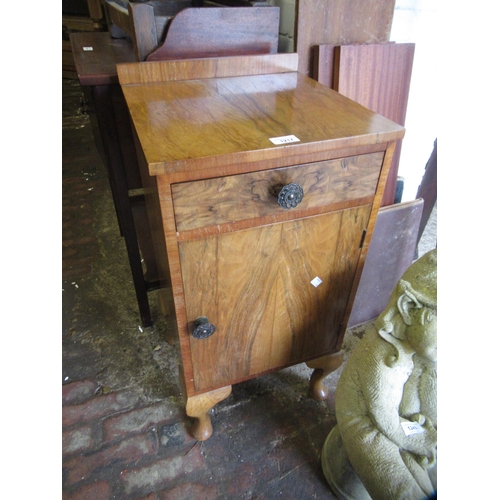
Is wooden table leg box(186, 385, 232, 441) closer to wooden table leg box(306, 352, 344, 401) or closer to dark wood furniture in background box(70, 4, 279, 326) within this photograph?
wooden table leg box(306, 352, 344, 401)

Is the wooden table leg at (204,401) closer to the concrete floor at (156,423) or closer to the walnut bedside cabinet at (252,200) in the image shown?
the walnut bedside cabinet at (252,200)

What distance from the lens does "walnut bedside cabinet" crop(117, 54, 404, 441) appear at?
0.73 m

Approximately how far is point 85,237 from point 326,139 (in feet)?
5.89

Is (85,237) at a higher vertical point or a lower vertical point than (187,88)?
lower

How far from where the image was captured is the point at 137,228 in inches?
59.1

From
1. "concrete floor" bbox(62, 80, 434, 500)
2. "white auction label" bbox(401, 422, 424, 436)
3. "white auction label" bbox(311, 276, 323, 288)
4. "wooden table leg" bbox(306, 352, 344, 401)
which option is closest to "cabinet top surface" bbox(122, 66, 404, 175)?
"white auction label" bbox(311, 276, 323, 288)

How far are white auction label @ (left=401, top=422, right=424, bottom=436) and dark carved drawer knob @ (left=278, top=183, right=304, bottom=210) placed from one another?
0.55 metres

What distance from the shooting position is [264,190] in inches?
30.2

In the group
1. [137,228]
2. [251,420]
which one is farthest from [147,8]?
[251,420]

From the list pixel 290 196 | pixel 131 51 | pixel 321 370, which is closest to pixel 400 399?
pixel 321 370

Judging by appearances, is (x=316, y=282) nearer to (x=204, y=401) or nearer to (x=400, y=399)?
(x=400, y=399)

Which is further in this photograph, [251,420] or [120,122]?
[251,420]

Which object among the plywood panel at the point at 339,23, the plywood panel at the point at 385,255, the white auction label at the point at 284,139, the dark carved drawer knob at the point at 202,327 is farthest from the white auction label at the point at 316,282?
the plywood panel at the point at 339,23

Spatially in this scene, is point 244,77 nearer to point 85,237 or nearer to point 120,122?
point 120,122
